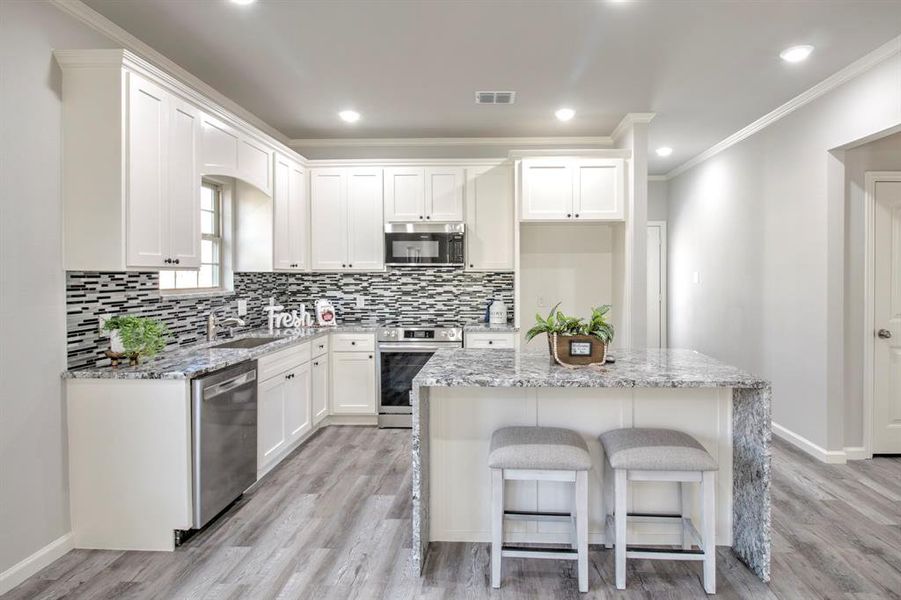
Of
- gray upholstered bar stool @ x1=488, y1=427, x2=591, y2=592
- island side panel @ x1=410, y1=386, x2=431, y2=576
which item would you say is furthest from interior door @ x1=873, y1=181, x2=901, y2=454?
island side panel @ x1=410, y1=386, x2=431, y2=576

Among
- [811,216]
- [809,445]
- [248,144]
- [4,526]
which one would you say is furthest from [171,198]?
[809,445]

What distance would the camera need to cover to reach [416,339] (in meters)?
4.52

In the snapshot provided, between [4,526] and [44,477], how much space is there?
0.24 metres

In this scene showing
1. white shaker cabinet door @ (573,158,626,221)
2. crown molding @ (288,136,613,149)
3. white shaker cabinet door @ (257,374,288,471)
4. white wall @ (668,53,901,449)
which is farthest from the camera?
crown molding @ (288,136,613,149)

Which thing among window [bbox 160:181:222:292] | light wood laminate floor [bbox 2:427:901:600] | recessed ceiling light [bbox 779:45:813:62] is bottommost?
light wood laminate floor [bbox 2:427:901:600]

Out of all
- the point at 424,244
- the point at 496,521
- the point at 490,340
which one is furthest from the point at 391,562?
the point at 424,244

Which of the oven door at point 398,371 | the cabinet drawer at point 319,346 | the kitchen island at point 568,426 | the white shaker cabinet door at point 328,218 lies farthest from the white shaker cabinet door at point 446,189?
the kitchen island at point 568,426

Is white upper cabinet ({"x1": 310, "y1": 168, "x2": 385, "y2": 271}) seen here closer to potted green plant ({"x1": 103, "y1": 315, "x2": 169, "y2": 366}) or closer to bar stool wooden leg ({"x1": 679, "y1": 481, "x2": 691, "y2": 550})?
potted green plant ({"x1": 103, "y1": 315, "x2": 169, "y2": 366})

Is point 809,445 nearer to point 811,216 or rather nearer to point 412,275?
point 811,216

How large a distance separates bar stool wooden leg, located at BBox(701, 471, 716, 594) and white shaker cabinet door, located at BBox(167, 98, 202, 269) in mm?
2870

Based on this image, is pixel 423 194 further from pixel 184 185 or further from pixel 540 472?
pixel 540 472

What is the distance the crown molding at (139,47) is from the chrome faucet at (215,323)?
5.33ft

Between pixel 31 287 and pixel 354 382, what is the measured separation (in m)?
2.64

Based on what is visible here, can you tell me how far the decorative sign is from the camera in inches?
97.0
